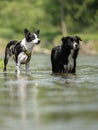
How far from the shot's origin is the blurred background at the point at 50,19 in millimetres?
65875

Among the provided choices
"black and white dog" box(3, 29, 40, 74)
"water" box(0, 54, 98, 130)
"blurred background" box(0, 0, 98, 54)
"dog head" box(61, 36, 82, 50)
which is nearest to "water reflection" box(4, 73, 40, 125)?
"water" box(0, 54, 98, 130)

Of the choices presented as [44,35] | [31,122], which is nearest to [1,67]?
[31,122]

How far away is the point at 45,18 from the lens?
78.6 metres

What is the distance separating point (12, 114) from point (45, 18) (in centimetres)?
6908

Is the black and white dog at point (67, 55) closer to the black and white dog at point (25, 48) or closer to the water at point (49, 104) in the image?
the black and white dog at point (25, 48)

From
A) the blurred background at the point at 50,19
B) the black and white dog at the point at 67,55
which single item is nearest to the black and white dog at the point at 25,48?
the black and white dog at the point at 67,55

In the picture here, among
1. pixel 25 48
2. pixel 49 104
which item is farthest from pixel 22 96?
pixel 25 48

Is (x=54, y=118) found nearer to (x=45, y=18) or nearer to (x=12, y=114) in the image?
(x=12, y=114)

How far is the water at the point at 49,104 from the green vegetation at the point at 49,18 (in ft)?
143

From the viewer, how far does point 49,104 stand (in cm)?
1126

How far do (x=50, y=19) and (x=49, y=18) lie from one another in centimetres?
22

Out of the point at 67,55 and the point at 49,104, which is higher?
the point at 67,55

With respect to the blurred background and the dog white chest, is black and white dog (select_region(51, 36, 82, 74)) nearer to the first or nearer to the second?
the dog white chest

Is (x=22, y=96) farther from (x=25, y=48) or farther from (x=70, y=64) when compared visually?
(x=25, y=48)
